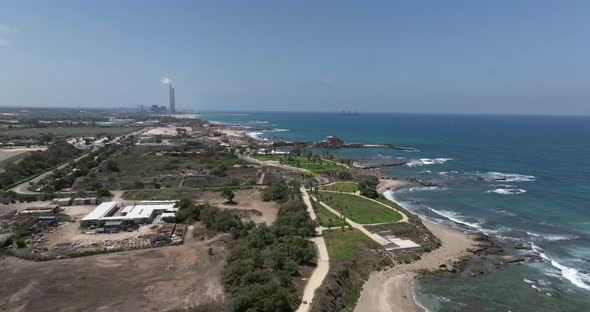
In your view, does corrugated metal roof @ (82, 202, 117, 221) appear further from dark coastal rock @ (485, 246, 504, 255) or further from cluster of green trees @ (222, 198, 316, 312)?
dark coastal rock @ (485, 246, 504, 255)

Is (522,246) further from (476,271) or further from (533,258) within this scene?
(476,271)

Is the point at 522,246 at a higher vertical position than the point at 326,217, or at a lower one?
lower

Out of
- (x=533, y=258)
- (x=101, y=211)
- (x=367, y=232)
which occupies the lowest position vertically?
(x=533, y=258)

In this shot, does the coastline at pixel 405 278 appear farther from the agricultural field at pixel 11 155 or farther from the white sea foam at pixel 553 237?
the agricultural field at pixel 11 155

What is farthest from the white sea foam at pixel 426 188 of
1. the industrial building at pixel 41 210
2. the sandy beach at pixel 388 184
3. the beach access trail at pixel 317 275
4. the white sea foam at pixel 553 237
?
the industrial building at pixel 41 210

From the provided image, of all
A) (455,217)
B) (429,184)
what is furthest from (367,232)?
(429,184)

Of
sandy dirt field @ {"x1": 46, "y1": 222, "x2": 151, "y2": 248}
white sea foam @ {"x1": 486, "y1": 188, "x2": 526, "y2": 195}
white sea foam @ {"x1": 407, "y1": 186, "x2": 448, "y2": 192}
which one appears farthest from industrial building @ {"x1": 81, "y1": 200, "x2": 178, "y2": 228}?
white sea foam @ {"x1": 486, "y1": 188, "x2": 526, "y2": 195}

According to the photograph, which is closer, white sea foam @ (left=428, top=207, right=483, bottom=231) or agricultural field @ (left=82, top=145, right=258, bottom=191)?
white sea foam @ (left=428, top=207, right=483, bottom=231)
